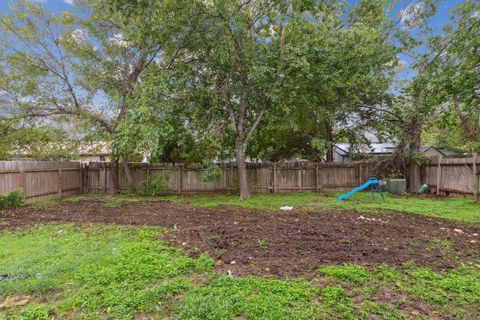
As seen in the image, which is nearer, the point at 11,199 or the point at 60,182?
the point at 11,199

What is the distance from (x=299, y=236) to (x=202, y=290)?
213cm

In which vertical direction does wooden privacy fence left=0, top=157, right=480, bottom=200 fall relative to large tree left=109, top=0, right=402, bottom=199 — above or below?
below

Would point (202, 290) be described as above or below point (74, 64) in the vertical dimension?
below

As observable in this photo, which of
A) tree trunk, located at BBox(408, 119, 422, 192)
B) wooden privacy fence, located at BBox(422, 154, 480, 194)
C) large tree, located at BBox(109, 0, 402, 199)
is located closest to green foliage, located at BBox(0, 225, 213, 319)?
large tree, located at BBox(109, 0, 402, 199)

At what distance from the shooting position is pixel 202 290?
2719mm

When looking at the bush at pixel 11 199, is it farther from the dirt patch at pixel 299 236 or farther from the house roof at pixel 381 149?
the house roof at pixel 381 149

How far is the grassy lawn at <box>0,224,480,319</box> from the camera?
2381 mm

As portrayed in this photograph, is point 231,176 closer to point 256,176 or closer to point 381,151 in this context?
point 256,176

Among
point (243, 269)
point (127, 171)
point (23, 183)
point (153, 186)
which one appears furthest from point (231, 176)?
point (243, 269)

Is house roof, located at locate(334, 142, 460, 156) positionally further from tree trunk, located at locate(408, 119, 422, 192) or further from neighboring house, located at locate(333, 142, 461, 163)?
tree trunk, located at locate(408, 119, 422, 192)

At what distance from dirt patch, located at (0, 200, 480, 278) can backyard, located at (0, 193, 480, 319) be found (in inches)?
1.0

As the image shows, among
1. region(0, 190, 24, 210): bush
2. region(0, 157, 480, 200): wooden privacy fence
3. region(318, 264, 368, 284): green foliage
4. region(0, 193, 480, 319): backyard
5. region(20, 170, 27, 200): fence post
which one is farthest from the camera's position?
region(0, 157, 480, 200): wooden privacy fence

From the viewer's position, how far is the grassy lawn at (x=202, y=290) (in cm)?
238

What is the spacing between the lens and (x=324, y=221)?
554 centimetres
